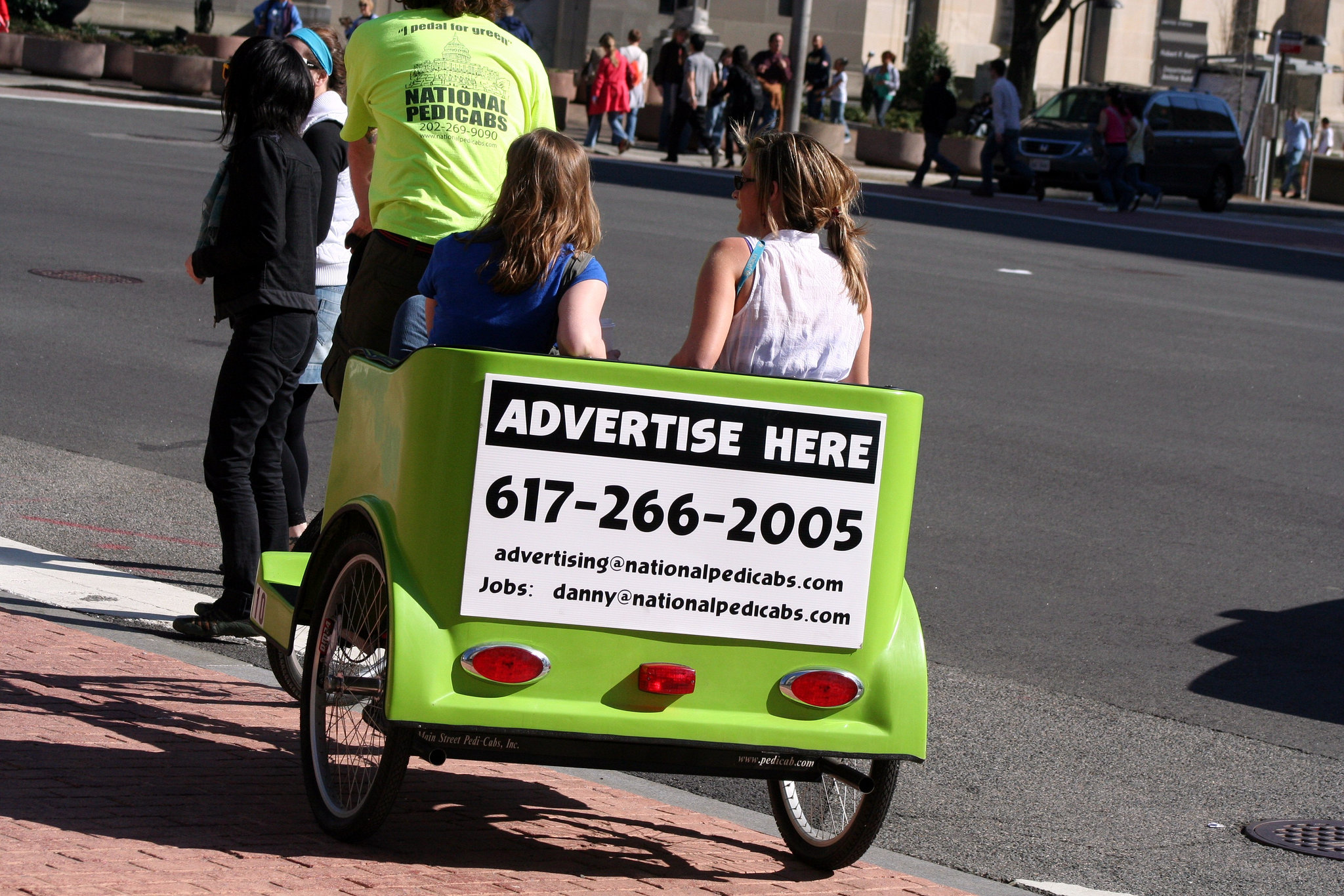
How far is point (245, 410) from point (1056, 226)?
66.3 feet

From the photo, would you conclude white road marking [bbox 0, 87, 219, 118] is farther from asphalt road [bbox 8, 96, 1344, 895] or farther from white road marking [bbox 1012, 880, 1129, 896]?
white road marking [bbox 1012, 880, 1129, 896]

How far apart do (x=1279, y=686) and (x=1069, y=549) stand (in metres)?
1.67

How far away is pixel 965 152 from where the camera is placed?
34.7 m

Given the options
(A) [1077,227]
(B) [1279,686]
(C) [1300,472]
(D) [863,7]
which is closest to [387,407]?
(B) [1279,686]

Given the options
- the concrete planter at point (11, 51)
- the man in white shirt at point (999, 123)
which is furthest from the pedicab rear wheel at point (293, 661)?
the concrete planter at point (11, 51)

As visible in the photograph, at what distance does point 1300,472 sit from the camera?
9.84 m

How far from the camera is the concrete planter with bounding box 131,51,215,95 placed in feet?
111

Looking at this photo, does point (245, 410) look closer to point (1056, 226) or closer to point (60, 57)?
point (1056, 226)

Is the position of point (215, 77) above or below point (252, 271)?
above

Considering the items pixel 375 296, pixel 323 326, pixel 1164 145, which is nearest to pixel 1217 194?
pixel 1164 145

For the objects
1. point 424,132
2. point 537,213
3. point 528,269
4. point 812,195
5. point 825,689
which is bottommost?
point 825,689

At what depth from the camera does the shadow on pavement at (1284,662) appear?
20.4 feet

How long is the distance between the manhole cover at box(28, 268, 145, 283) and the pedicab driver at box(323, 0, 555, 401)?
763 cm

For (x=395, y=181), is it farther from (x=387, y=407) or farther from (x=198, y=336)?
(x=198, y=336)
